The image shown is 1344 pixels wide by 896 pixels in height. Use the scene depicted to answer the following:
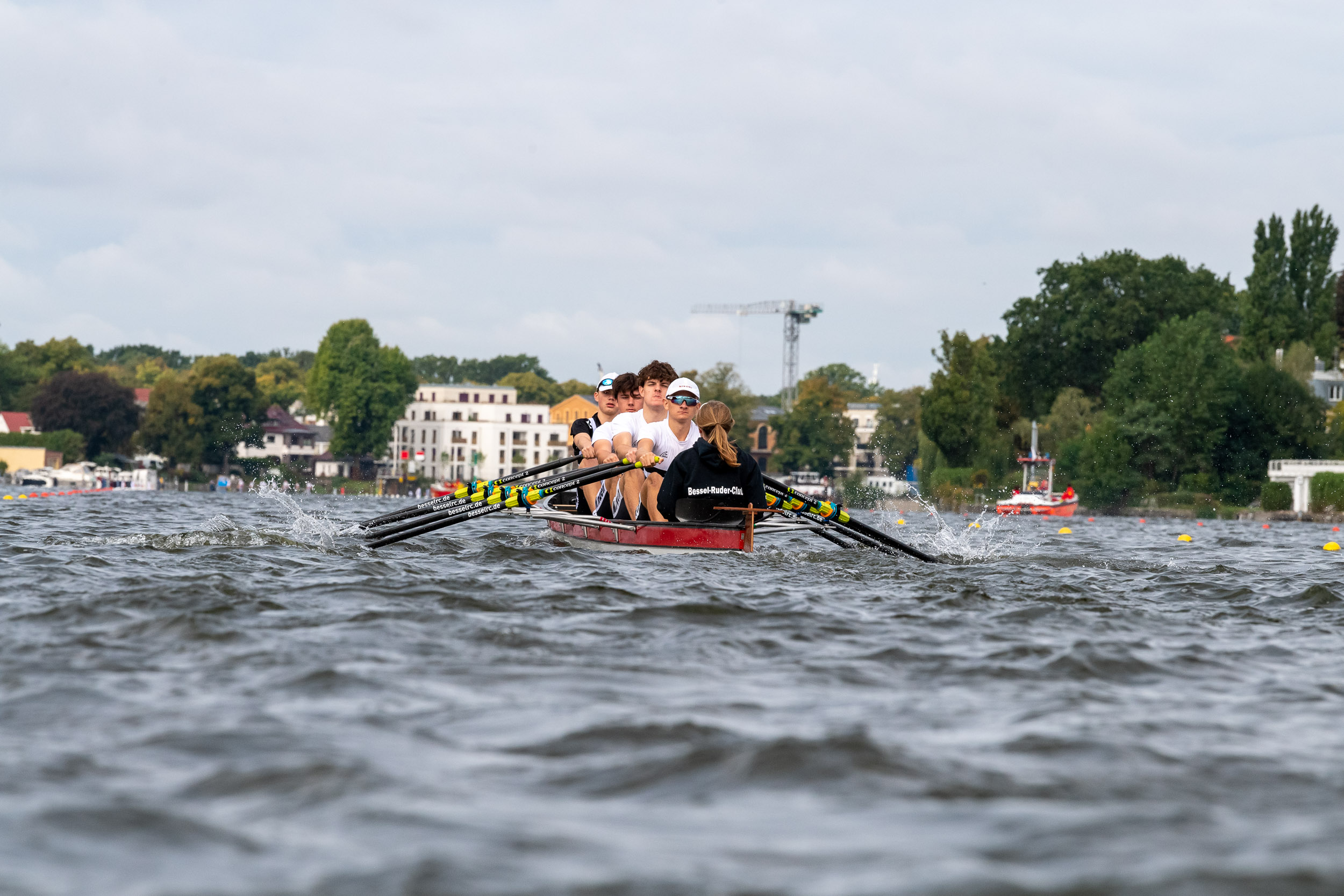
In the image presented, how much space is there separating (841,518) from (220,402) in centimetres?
9284

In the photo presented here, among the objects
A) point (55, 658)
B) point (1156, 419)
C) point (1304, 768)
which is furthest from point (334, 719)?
point (1156, 419)

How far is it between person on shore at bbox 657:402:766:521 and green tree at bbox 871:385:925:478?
10547 centimetres

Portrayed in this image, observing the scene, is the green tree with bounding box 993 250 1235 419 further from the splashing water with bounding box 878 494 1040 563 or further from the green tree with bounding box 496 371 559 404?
the green tree with bounding box 496 371 559 404

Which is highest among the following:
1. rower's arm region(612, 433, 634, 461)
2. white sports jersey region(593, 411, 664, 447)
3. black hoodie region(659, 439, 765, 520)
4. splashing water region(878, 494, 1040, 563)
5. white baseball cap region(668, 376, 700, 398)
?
white baseball cap region(668, 376, 700, 398)

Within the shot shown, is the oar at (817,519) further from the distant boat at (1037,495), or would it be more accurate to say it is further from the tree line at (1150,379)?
the tree line at (1150,379)

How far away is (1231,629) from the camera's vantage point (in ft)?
30.5

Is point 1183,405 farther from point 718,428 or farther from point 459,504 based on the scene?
point 718,428

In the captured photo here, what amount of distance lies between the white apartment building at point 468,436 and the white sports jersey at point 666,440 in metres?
124

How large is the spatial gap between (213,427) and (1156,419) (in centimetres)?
6636

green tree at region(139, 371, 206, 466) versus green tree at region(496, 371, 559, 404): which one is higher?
green tree at region(496, 371, 559, 404)

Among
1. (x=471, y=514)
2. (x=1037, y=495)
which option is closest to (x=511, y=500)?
(x=471, y=514)

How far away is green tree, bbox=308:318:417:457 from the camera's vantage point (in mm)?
111812

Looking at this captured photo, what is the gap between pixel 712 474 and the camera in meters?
13.1

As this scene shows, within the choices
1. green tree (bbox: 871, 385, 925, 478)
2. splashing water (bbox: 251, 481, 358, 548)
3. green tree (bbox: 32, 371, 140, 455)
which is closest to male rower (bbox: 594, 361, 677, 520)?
splashing water (bbox: 251, 481, 358, 548)
